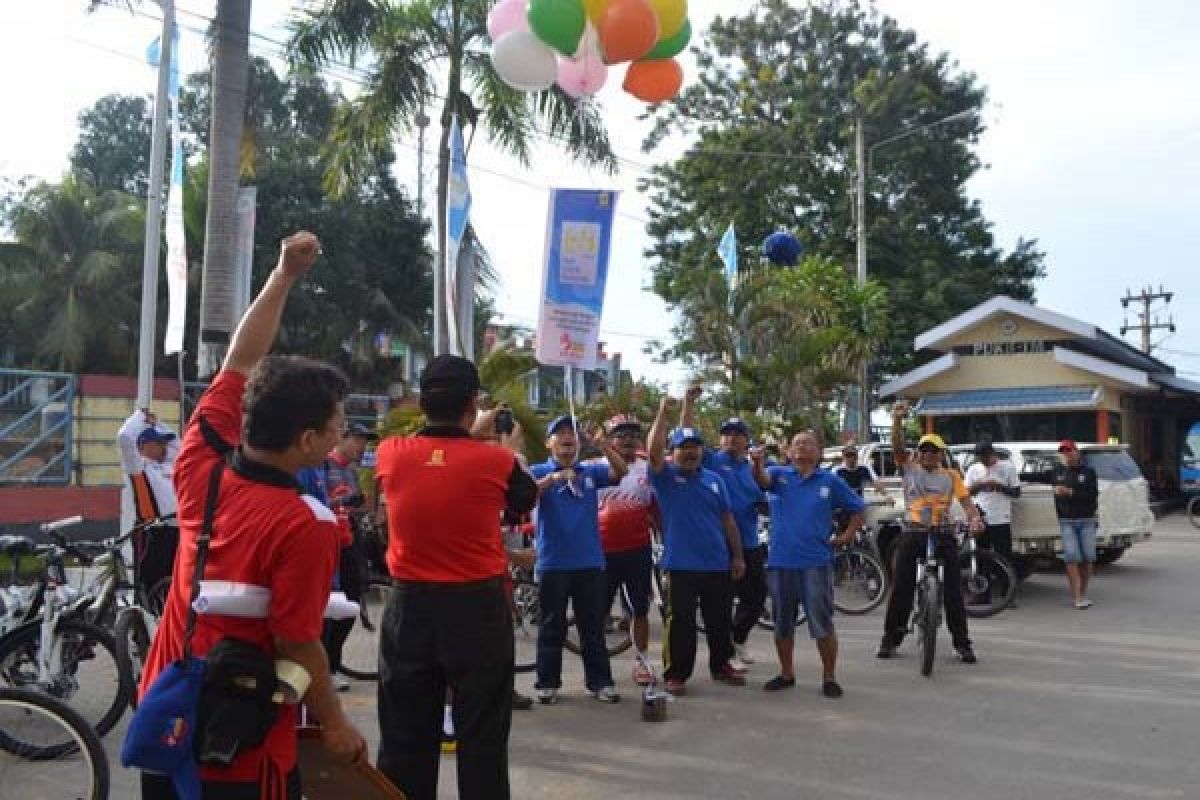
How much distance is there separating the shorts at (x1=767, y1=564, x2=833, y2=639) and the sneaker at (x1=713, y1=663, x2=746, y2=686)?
1.34ft

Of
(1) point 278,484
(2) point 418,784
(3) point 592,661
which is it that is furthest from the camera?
(3) point 592,661

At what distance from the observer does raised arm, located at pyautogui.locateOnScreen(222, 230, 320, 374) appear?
2994mm

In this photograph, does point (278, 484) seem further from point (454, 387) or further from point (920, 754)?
point (920, 754)

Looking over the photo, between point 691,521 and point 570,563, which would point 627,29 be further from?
point 570,563

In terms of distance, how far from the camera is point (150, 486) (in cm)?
728

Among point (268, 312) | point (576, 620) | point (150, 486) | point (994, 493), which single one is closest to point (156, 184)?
point (150, 486)

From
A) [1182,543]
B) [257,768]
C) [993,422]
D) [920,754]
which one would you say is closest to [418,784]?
[257,768]

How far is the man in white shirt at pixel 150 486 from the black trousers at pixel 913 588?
215 inches

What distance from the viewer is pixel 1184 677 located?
7.84 metres

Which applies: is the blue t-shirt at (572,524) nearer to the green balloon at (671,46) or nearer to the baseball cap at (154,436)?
the baseball cap at (154,436)

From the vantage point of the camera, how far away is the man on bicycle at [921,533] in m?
8.50

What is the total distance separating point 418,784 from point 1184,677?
6.39 meters

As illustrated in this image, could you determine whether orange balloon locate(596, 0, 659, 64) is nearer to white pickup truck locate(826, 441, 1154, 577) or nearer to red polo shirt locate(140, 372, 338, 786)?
red polo shirt locate(140, 372, 338, 786)

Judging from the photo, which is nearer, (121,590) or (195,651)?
(195,651)
